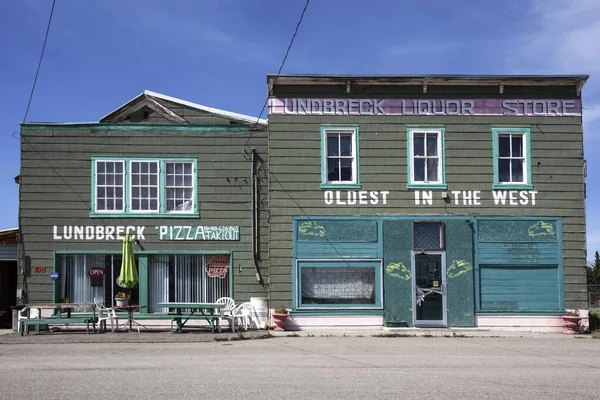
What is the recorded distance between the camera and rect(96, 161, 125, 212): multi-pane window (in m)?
19.0

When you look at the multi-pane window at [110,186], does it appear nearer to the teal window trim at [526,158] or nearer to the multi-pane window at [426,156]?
the multi-pane window at [426,156]

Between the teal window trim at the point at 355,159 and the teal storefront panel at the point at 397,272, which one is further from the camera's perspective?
the teal window trim at the point at 355,159

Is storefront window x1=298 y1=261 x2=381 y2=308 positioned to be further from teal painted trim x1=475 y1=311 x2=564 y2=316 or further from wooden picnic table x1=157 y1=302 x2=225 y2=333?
teal painted trim x1=475 y1=311 x2=564 y2=316

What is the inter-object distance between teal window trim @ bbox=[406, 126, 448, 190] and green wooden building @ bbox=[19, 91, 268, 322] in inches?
156

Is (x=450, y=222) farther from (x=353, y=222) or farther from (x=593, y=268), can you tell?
(x=593, y=268)

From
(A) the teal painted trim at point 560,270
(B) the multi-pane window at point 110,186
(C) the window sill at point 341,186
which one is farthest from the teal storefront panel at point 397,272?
(B) the multi-pane window at point 110,186

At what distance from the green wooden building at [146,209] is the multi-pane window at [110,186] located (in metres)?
0.03

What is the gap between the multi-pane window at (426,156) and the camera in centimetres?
1884

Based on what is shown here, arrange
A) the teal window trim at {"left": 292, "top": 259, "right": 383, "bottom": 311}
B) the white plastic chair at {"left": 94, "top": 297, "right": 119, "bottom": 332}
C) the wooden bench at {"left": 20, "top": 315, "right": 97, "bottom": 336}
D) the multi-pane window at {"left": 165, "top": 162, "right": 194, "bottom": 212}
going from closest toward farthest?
the wooden bench at {"left": 20, "top": 315, "right": 97, "bottom": 336}
the white plastic chair at {"left": 94, "top": 297, "right": 119, "bottom": 332}
the teal window trim at {"left": 292, "top": 259, "right": 383, "bottom": 311}
the multi-pane window at {"left": 165, "top": 162, "right": 194, "bottom": 212}

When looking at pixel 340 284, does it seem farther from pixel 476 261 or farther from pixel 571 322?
pixel 571 322

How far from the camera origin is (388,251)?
61.1 ft

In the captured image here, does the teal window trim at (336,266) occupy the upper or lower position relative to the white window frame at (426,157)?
lower

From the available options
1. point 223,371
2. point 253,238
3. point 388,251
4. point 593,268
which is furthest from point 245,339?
point 593,268

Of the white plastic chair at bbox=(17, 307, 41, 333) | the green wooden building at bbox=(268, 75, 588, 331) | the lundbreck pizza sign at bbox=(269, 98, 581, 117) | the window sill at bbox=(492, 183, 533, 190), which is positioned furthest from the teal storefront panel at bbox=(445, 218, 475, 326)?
the white plastic chair at bbox=(17, 307, 41, 333)
